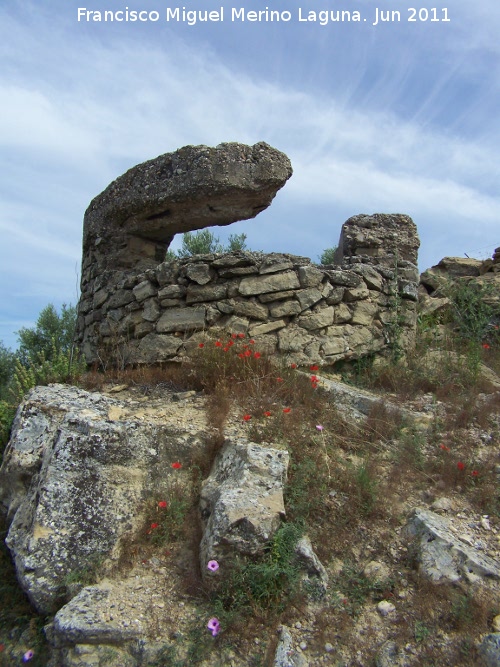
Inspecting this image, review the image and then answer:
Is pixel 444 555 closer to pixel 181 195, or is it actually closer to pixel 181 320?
pixel 181 320

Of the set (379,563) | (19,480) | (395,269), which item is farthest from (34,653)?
(395,269)

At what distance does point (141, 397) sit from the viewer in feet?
16.3

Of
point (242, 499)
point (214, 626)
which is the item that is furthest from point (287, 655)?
point (242, 499)

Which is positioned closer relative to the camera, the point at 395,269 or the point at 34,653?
the point at 34,653

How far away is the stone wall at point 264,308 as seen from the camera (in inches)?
218

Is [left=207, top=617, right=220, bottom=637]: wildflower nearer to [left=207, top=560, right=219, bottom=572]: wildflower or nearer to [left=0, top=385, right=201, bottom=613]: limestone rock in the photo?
[left=207, top=560, right=219, bottom=572]: wildflower

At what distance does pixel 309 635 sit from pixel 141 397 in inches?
102

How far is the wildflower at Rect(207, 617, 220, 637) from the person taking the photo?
2908 mm

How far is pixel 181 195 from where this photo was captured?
6016mm

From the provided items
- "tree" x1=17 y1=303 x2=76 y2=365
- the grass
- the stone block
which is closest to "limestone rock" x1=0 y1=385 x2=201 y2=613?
the grass

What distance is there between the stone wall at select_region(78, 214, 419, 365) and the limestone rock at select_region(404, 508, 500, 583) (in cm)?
227

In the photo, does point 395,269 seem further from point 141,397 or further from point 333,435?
point 141,397

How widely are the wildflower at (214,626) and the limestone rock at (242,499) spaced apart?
301mm

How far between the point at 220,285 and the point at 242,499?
8.78 feet
